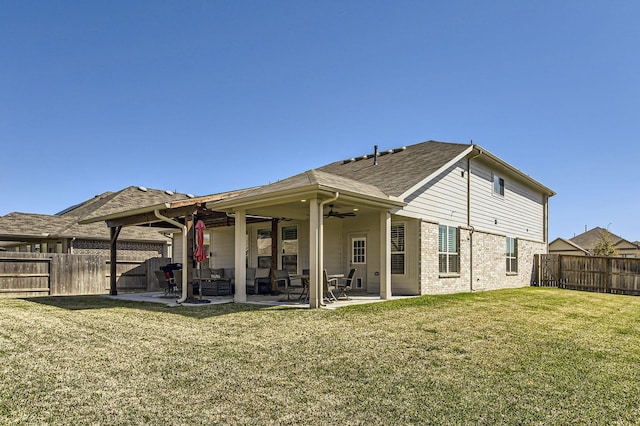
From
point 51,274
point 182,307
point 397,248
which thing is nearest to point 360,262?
point 397,248

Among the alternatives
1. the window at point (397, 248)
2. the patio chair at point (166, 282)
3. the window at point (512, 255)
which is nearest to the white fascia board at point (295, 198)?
the window at point (397, 248)

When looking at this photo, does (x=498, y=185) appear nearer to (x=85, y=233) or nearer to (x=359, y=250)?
(x=359, y=250)

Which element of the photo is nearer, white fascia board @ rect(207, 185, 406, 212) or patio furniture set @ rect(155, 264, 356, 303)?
white fascia board @ rect(207, 185, 406, 212)

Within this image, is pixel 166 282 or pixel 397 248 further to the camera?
pixel 166 282

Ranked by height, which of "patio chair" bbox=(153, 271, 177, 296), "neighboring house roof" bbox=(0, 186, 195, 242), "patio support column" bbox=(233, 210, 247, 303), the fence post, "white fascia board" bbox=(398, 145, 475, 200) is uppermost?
"white fascia board" bbox=(398, 145, 475, 200)

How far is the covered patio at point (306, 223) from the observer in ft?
32.2

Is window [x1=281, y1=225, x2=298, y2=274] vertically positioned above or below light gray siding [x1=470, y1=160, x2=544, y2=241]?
below

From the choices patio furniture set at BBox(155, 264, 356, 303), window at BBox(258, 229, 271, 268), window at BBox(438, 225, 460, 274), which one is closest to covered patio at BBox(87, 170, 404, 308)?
window at BBox(258, 229, 271, 268)

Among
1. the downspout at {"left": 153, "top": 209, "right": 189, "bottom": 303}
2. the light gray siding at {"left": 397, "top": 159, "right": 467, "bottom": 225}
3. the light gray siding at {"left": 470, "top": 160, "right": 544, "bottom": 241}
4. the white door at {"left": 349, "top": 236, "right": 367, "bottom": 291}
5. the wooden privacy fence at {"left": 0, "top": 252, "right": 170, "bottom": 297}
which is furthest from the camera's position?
the light gray siding at {"left": 470, "top": 160, "right": 544, "bottom": 241}

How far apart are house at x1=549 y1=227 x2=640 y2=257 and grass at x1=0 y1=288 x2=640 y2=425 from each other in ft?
106

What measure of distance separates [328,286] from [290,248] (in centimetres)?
554

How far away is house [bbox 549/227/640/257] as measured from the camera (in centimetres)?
3766

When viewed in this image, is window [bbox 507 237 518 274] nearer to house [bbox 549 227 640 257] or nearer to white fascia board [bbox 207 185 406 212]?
white fascia board [bbox 207 185 406 212]

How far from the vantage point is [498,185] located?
1814cm
